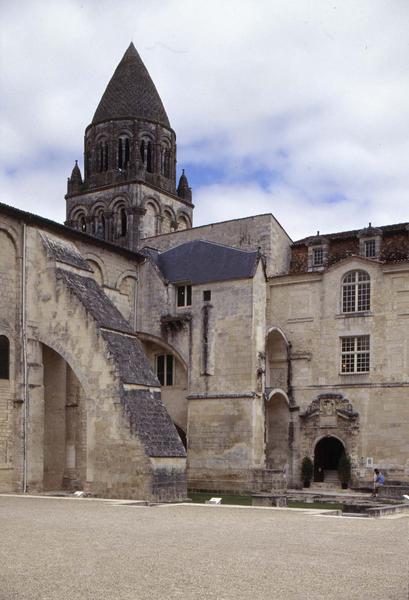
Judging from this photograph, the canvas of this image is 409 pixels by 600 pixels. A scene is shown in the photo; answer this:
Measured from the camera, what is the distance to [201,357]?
3128 centimetres

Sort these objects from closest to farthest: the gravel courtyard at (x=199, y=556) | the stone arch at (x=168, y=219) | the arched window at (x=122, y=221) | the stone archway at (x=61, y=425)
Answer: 1. the gravel courtyard at (x=199, y=556)
2. the stone archway at (x=61, y=425)
3. the arched window at (x=122, y=221)
4. the stone arch at (x=168, y=219)

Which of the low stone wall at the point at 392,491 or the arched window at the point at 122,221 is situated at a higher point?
the arched window at the point at 122,221

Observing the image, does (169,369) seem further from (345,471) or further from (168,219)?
(168,219)

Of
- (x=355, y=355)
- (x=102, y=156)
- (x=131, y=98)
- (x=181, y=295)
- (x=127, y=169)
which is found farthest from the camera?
(x=102, y=156)

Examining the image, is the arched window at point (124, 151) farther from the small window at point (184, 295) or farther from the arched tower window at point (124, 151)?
the small window at point (184, 295)

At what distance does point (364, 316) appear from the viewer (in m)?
32.4

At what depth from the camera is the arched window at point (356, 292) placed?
107ft

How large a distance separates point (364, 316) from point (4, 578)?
2505cm

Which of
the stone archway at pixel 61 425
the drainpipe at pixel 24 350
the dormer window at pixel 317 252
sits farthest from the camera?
the dormer window at pixel 317 252

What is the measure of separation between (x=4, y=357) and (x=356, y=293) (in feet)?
47.6

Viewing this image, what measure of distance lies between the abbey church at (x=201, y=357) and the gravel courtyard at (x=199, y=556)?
702 cm

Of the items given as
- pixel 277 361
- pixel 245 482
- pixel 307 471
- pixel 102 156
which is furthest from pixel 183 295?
pixel 102 156

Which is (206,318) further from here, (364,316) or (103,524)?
(103,524)

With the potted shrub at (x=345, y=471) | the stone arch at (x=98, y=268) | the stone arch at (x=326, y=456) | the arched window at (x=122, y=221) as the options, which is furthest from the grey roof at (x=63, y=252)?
the arched window at (x=122, y=221)
